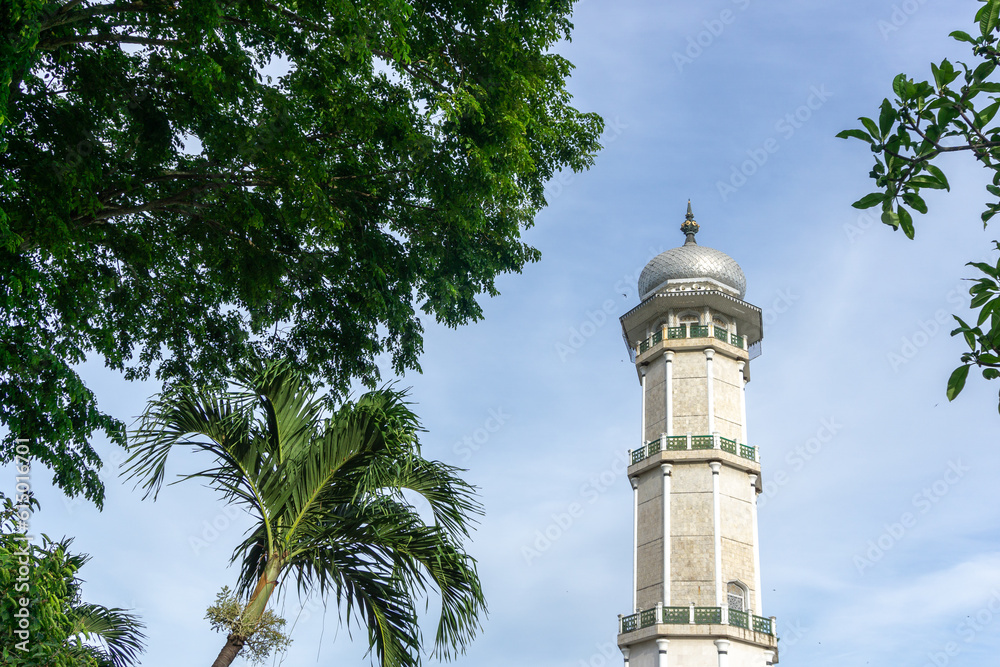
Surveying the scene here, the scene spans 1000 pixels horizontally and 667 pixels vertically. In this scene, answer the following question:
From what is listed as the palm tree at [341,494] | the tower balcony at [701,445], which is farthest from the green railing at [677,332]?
→ the palm tree at [341,494]

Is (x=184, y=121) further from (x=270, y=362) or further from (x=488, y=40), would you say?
(x=488, y=40)

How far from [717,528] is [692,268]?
34.6ft

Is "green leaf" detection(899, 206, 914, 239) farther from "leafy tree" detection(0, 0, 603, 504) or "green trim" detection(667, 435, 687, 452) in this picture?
"green trim" detection(667, 435, 687, 452)

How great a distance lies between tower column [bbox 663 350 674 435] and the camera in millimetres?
32719

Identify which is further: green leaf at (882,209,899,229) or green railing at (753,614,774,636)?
green railing at (753,614,774,636)

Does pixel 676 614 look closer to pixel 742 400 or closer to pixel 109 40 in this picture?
pixel 742 400

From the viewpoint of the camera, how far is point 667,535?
100 feet

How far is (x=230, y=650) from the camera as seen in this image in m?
8.30

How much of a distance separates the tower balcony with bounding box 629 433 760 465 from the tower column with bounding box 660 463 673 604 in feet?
2.51

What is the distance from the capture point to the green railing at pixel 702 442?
31.7 metres

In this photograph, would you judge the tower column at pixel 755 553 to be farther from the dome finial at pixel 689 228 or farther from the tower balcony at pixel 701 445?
the dome finial at pixel 689 228

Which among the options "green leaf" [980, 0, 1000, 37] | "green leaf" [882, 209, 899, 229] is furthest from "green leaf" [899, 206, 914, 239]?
"green leaf" [980, 0, 1000, 37]

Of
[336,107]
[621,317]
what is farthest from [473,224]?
[621,317]

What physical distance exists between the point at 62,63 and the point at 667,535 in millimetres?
25197
